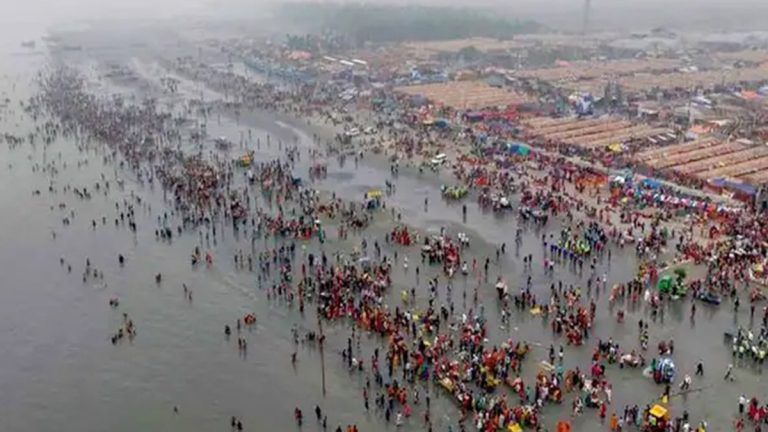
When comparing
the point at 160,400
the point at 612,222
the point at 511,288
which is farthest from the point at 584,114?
the point at 160,400

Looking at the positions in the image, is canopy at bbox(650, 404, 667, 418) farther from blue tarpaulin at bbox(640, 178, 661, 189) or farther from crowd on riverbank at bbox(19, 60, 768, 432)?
blue tarpaulin at bbox(640, 178, 661, 189)

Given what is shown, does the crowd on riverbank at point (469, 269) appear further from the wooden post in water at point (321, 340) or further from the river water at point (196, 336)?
the river water at point (196, 336)

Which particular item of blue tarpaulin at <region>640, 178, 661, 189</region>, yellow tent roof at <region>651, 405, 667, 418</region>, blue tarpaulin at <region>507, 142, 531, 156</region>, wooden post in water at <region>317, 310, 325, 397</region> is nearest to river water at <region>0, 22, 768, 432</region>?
wooden post in water at <region>317, 310, 325, 397</region>

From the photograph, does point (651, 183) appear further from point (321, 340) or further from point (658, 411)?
point (321, 340)

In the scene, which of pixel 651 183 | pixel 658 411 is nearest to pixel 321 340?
pixel 658 411

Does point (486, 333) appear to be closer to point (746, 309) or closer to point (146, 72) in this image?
point (746, 309)

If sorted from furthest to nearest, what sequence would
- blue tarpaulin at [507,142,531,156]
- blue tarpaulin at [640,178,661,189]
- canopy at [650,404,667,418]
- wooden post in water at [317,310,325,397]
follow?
blue tarpaulin at [507,142,531,156] < blue tarpaulin at [640,178,661,189] < wooden post in water at [317,310,325,397] < canopy at [650,404,667,418]

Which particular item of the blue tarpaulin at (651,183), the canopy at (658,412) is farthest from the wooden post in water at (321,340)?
the blue tarpaulin at (651,183)

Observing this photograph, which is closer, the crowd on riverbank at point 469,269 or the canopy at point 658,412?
the canopy at point 658,412
